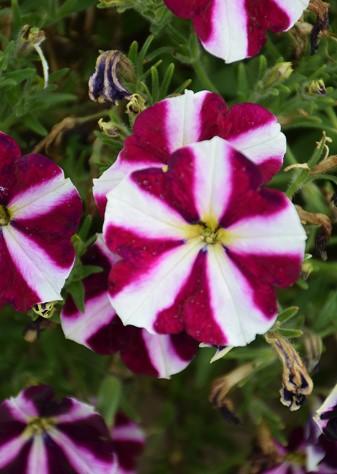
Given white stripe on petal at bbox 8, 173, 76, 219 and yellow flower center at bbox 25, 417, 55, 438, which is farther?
yellow flower center at bbox 25, 417, 55, 438

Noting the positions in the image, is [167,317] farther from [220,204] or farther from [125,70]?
[125,70]

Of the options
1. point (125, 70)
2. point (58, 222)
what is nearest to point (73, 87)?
point (125, 70)

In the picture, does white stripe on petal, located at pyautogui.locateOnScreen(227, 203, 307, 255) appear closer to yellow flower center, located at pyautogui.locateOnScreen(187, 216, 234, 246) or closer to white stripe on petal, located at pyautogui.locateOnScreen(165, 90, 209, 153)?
yellow flower center, located at pyautogui.locateOnScreen(187, 216, 234, 246)

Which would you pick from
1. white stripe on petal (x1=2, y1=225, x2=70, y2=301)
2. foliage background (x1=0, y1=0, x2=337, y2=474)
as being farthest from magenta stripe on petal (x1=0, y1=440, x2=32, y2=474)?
white stripe on petal (x1=2, y1=225, x2=70, y2=301)

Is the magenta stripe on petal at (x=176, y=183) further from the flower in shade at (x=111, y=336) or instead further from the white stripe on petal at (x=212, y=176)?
the flower in shade at (x=111, y=336)

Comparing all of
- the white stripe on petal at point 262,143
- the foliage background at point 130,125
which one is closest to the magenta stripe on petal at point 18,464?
the foliage background at point 130,125

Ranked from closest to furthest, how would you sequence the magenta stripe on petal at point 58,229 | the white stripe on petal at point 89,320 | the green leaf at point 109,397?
the magenta stripe on petal at point 58,229, the white stripe on petal at point 89,320, the green leaf at point 109,397
